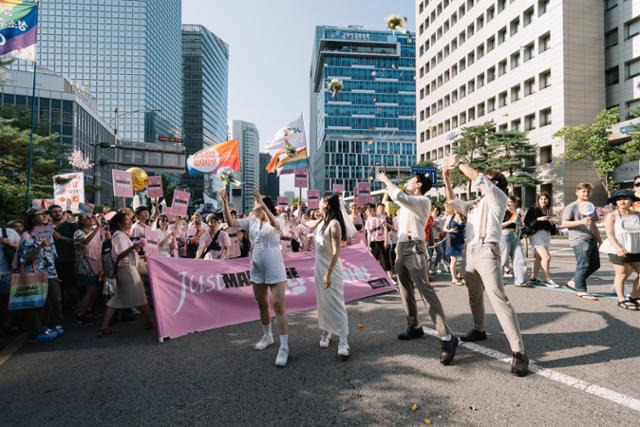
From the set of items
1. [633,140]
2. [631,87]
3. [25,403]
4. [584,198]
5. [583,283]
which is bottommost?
[25,403]

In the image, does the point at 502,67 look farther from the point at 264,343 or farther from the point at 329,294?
the point at 264,343

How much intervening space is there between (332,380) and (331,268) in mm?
1181

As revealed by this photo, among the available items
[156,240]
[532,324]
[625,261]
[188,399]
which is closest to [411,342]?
[532,324]

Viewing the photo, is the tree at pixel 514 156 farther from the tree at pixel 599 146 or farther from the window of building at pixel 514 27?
the window of building at pixel 514 27

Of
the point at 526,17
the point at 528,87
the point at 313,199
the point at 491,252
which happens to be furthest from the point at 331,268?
the point at 526,17

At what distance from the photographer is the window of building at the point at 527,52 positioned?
39562 millimetres

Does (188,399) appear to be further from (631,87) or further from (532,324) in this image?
(631,87)

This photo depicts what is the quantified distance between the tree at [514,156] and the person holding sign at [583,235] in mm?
32385

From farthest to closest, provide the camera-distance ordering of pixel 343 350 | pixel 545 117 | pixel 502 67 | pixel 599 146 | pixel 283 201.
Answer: pixel 502 67
pixel 545 117
pixel 599 146
pixel 283 201
pixel 343 350

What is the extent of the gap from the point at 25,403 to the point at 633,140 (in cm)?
3511

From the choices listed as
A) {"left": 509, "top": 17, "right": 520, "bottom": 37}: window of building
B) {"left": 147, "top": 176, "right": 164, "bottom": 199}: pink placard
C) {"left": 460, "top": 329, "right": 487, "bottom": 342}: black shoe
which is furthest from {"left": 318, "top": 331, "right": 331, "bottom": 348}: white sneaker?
{"left": 509, "top": 17, "right": 520, "bottom": 37}: window of building

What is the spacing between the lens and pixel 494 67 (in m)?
45.1

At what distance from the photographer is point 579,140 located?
32094mm

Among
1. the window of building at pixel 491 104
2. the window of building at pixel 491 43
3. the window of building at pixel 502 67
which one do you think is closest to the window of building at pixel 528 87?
the window of building at pixel 502 67
